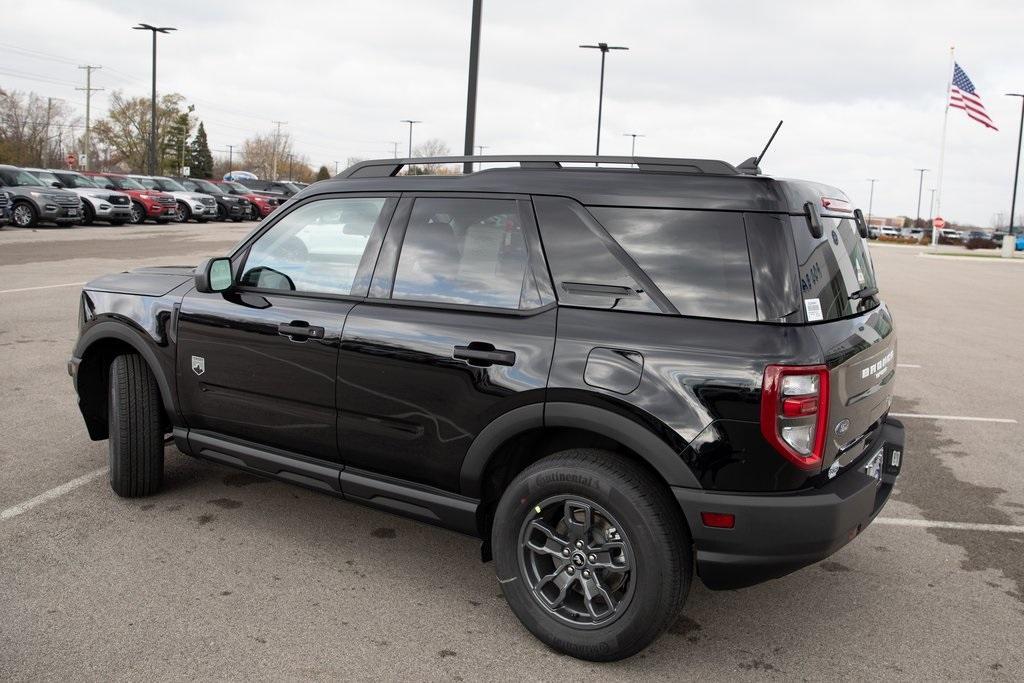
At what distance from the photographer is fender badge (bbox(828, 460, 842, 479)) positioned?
2.99 m

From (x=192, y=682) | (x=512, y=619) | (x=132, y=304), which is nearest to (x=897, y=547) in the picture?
(x=512, y=619)

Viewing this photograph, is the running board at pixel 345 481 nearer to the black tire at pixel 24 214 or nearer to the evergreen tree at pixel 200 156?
the black tire at pixel 24 214

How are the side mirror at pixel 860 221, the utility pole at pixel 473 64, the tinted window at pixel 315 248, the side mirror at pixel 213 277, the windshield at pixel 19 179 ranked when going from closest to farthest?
the side mirror at pixel 860 221, the tinted window at pixel 315 248, the side mirror at pixel 213 277, the utility pole at pixel 473 64, the windshield at pixel 19 179

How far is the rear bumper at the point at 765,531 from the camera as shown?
2842mm

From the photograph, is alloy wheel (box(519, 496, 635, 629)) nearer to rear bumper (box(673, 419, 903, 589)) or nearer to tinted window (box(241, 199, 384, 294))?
rear bumper (box(673, 419, 903, 589))

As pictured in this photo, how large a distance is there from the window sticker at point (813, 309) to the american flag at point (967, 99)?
35.6 m

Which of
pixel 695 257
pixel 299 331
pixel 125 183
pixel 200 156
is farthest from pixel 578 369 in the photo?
pixel 200 156

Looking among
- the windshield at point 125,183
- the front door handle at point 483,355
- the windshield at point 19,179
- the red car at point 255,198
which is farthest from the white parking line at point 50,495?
the red car at point 255,198

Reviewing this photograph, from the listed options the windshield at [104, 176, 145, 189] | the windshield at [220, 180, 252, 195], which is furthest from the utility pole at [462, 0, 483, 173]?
the windshield at [220, 180, 252, 195]

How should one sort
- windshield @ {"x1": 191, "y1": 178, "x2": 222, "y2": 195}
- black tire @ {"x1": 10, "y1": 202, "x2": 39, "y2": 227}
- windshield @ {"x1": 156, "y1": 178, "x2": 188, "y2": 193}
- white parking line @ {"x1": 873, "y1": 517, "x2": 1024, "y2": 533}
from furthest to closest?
windshield @ {"x1": 191, "y1": 178, "x2": 222, "y2": 195}, windshield @ {"x1": 156, "y1": 178, "x2": 188, "y2": 193}, black tire @ {"x1": 10, "y1": 202, "x2": 39, "y2": 227}, white parking line @ {"x1": 873, "y1": 517, "x2": 1024, "y2": 533}

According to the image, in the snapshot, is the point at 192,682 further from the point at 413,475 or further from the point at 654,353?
the point at 654,353

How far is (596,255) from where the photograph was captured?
3203 millimetres

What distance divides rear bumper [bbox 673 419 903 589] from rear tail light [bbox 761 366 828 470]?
0.15m

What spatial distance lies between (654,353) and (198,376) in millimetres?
2327
